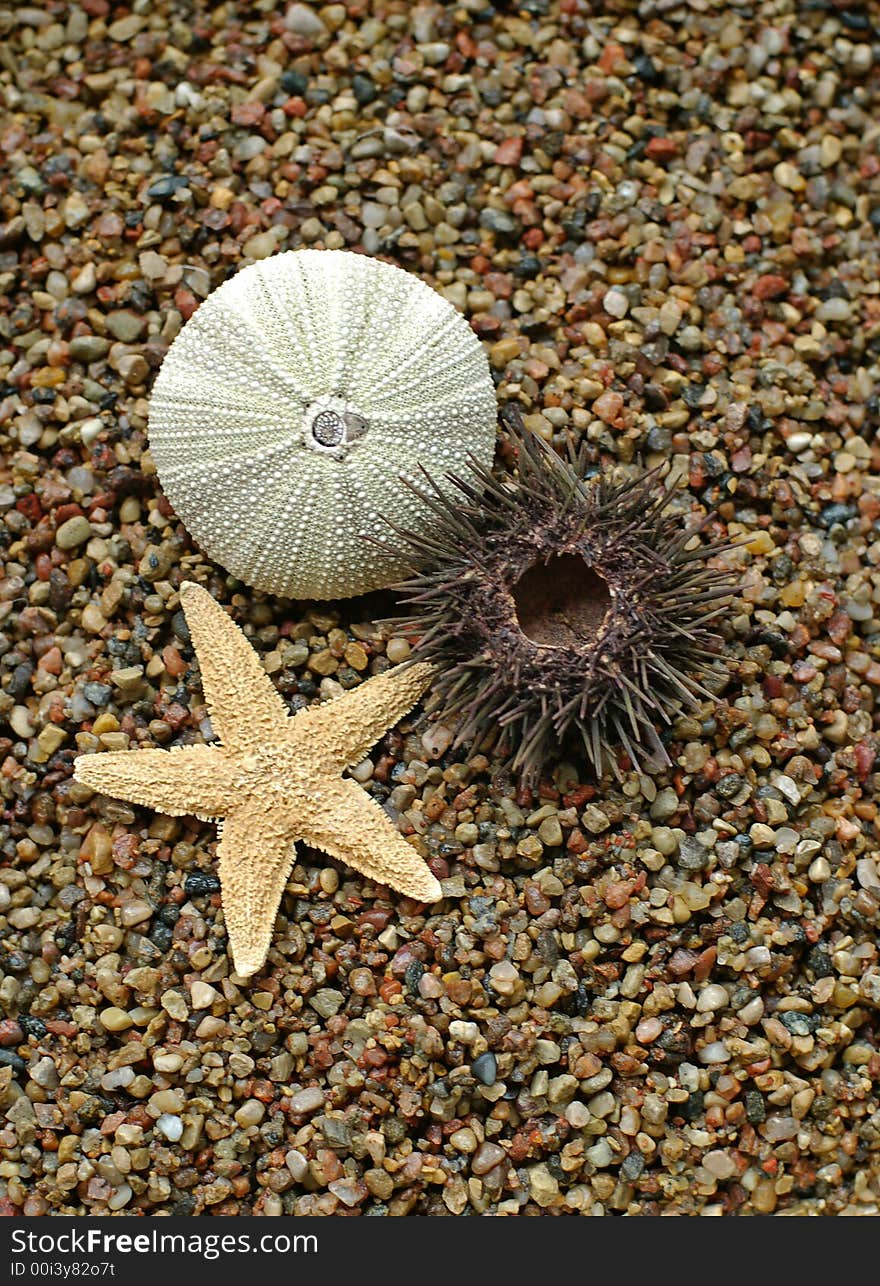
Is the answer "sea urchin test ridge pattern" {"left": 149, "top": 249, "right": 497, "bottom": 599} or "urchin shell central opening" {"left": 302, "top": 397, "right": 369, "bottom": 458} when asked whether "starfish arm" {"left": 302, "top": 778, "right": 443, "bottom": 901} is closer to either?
"sea urchin test ridge pattern" {"left": 149, "top": 249, "right": 497, "bottom": 599}

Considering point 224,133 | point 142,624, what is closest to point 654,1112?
point 142,624

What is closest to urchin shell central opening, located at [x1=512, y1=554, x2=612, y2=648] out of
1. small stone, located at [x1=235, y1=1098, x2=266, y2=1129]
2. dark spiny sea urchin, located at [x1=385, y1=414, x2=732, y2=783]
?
dark spiny sea urchin, located at [x1=385, y1=414, x2=732, y2=783]

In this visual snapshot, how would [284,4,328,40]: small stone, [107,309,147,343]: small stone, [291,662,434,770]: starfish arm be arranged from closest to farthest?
[291,662,434,770]: starfish arm, [107,309,147,343]: small stone, [284,4,328,40]: small stone

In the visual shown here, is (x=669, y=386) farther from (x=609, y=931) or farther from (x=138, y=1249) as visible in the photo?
(x=138, y=1249)

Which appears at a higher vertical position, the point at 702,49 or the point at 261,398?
the point at 702,49

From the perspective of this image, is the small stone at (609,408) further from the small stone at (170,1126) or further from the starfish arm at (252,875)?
the small stone at (170,1126)

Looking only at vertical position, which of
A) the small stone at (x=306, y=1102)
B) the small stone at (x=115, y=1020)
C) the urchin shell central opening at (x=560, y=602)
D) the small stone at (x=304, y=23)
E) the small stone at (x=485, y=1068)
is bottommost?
the small stone at (x=306, y=1102)

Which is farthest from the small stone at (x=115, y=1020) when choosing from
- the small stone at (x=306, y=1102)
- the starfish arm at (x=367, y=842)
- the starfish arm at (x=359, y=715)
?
the starfish arm at (x=359, y=715)
